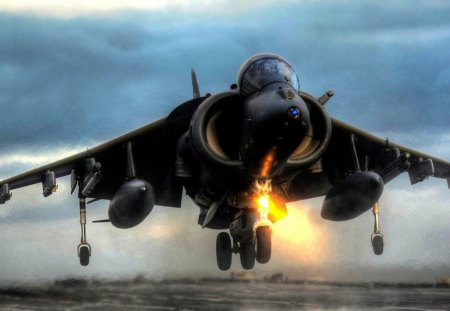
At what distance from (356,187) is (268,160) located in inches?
146

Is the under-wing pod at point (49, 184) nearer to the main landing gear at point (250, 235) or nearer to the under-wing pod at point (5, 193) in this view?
the under-wing pod at point (5, 193)

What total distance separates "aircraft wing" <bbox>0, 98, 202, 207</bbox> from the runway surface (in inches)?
99.9

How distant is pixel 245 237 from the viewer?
16391 millimetres

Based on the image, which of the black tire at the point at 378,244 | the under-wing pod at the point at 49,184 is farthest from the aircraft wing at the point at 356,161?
the under-wing pod at the point at 49,184

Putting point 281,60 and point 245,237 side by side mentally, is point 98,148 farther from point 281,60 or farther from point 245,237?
point 281,60

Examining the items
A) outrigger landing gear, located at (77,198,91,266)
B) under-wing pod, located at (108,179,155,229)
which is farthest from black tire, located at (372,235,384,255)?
outrigger landing gear, located at (77,198,91,266)

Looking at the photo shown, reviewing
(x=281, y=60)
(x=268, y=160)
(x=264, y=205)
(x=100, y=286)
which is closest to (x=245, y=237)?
(x=264, y=205)

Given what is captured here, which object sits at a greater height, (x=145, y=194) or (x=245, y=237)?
(x=145, y=194)

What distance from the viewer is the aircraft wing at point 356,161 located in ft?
60.5

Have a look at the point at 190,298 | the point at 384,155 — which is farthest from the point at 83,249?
the point at 384,155

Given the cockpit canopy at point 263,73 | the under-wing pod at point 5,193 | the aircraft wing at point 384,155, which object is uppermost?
the cockpit canopy at point 263,73

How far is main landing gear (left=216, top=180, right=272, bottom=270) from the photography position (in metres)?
14.5

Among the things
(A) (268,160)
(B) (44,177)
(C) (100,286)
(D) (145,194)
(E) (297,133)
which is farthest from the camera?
(C) (100,286)

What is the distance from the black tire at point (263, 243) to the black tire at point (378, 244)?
5.44 m
